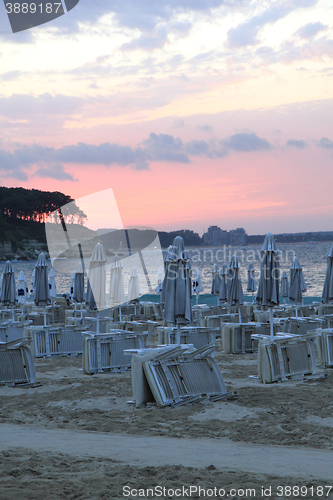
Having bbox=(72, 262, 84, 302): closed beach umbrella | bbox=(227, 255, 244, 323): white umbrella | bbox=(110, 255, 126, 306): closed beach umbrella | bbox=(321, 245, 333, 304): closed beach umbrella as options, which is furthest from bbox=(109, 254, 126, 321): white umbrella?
bbox=(321, 245, 333, 304): closed beach umbrella

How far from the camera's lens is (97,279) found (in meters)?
11.6

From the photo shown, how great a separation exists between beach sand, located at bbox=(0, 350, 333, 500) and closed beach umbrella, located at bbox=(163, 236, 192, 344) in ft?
5.43

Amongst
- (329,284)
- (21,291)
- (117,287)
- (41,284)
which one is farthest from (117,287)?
(21,291)

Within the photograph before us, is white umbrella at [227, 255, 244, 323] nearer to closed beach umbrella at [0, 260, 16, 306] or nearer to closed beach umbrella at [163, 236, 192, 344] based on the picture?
closed beach umbrella at [163, 236, 192, 344]

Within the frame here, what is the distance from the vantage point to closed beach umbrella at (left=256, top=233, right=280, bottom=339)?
411 inches

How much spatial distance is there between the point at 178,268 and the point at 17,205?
117m

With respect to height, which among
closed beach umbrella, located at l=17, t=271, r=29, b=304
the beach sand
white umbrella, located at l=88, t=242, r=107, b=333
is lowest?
the beach sand

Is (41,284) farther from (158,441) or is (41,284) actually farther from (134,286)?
(158,441)

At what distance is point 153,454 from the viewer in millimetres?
4871

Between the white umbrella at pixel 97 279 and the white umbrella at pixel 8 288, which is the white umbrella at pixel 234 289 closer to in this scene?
the white umbrella at pixel 97 279

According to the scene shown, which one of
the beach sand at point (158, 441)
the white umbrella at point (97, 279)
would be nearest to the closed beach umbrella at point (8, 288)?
the white umbrella at point (97, 279)

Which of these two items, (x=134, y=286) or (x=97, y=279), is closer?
(x=97, y=279)

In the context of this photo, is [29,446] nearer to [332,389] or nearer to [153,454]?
[153,454]

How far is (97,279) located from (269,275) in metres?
4.39
